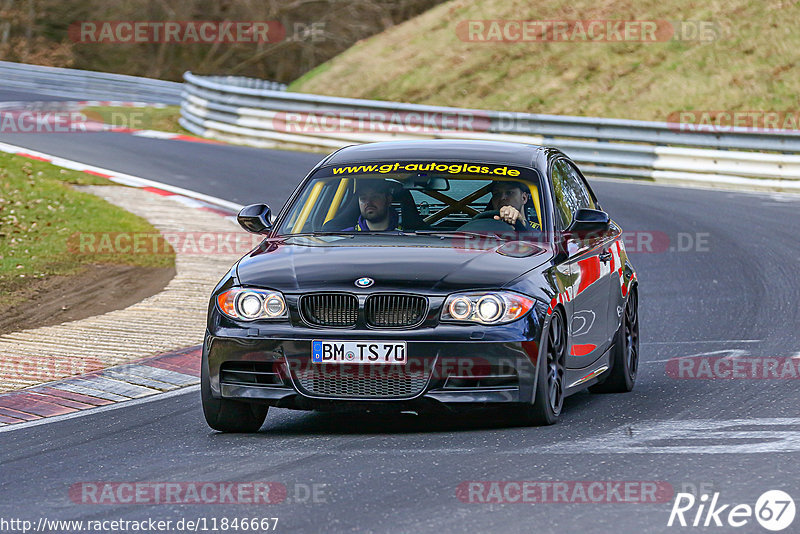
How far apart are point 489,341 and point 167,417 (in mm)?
2219

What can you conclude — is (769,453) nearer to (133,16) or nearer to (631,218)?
(631,218)

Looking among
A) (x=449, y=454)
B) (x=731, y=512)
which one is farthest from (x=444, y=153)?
(x=731, y=512)

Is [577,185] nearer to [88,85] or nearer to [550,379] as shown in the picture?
[550,379]

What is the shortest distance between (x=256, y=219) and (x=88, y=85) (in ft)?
105

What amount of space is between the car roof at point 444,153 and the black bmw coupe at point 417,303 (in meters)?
0.07

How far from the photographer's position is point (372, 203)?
8.53 meters

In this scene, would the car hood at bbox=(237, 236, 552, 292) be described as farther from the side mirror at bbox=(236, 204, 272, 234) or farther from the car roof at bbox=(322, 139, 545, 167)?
the car roof at bbox=(322, 139, 545, 167)

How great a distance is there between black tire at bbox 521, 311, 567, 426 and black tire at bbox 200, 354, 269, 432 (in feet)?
4.78

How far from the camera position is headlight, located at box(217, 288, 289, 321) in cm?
735

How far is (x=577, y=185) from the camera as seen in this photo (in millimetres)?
9664

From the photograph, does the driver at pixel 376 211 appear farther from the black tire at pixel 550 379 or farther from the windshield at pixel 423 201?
the black tire at pixel 550 379

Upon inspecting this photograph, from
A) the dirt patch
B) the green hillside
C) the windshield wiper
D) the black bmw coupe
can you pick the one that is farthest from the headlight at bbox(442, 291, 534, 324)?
the green hillside

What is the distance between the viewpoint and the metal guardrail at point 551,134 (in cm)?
2298

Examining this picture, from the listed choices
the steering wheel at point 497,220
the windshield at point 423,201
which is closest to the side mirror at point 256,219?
the windshield at point 423,201
